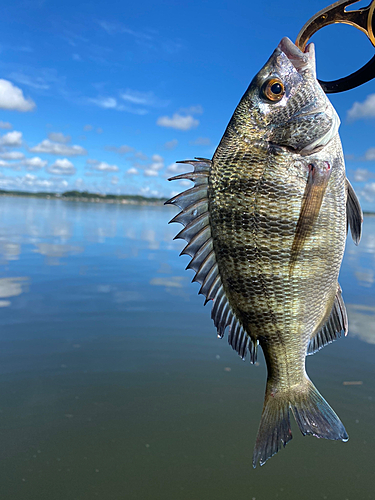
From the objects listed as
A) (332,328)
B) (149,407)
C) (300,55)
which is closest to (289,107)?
(300,55)

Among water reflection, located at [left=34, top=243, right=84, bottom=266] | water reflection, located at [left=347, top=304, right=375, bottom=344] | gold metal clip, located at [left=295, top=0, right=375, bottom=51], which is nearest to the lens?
gold metal clip, located at [left=295, top=0, right=375, bottom=51]

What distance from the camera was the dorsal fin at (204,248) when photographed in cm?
186

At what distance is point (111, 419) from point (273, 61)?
4768mm

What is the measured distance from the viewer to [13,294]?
9305mm

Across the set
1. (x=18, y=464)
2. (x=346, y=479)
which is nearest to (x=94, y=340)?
(x=18, y=464)

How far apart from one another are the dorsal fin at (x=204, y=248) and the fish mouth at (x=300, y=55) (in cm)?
68

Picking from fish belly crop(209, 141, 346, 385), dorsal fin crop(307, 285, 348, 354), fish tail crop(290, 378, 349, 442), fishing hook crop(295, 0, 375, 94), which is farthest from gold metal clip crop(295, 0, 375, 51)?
fish tail crop(290, 378, 349, 442)

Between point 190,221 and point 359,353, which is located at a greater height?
point 190,221

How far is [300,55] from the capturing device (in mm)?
1810

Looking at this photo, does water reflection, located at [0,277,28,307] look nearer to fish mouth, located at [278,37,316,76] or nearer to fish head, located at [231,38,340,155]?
fish head, located at [231,38,340,155]

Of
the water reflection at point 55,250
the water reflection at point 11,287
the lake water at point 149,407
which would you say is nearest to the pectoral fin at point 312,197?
the lake water at point 149,407

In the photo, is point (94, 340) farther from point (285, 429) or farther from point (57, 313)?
point (285, 429)

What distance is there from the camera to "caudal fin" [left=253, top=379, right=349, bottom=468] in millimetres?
1719

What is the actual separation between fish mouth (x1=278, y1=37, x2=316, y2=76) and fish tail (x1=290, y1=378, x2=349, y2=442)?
1.67 m
